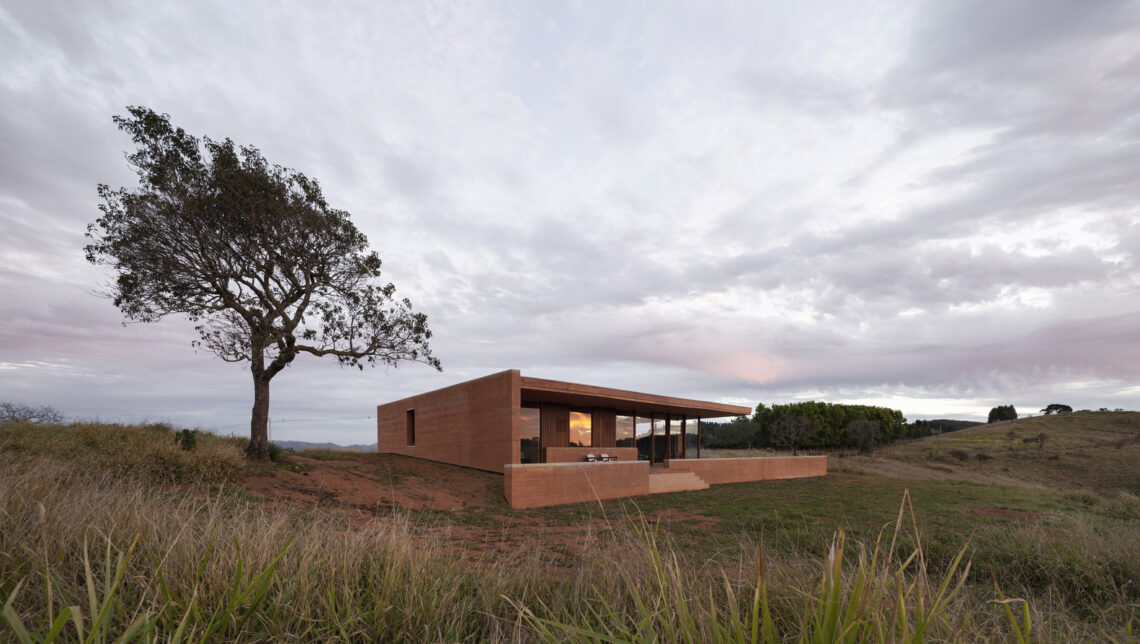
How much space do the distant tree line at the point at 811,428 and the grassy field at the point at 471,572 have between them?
32.5 m

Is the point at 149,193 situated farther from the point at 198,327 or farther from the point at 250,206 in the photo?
the point at 198,327

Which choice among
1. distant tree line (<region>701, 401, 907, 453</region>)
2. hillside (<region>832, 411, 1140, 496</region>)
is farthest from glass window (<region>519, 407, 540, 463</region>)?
distant tree line (<region>701, 401, 907, 453</region>)

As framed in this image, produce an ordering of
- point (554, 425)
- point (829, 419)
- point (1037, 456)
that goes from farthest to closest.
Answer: point (829, 419)
point (1037, 456)
point (554, 425)

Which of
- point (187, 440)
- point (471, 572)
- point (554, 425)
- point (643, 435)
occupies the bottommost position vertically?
point (643, 435)

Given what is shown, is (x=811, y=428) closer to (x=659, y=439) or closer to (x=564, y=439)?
(x=659, y=439)

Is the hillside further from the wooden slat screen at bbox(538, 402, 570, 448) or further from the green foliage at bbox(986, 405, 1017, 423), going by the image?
the wooden slat screen at bbox(538, 402, 570, 448)

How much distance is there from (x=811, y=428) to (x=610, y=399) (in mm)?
31972

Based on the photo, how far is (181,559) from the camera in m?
3.16

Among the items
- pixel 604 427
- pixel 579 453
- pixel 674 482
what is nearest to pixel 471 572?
pixel 674 482

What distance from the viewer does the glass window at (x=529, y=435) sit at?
1931 cm

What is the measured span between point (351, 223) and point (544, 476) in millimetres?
10415

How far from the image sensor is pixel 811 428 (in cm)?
4359

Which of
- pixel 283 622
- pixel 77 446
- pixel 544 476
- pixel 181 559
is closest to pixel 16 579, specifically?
pixel 181 559

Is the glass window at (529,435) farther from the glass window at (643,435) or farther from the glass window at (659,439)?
the glass window at (659,439)
